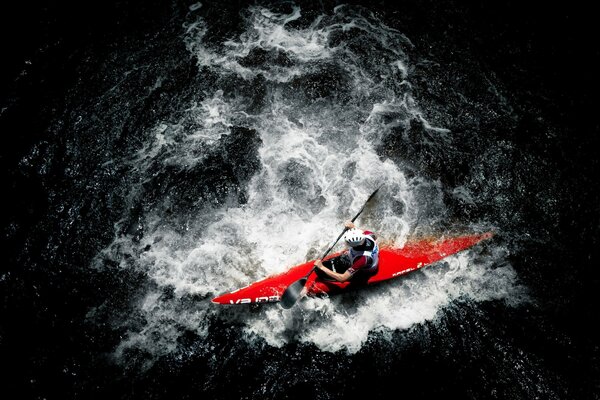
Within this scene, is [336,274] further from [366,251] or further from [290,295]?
[290,295]

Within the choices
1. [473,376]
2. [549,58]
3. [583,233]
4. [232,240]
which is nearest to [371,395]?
[473,376]

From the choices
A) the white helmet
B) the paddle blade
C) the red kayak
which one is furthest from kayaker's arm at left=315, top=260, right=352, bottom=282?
the white helmet

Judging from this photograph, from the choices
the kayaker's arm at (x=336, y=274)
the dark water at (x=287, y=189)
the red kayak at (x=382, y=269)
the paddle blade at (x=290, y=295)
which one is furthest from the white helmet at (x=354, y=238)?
the dark water at (x=287, y=189)

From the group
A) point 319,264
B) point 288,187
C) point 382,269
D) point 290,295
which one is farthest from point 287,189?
point 382,269

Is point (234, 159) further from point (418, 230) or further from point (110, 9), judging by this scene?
point (110, 9)

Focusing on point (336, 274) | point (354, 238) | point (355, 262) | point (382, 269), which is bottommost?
point (382, 269)

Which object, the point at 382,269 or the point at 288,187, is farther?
the point at 288,187

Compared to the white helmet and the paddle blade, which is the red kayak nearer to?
the paddle blade
